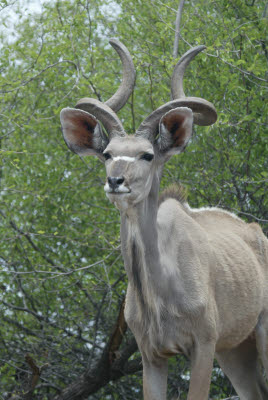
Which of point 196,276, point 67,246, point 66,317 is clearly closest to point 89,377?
point 66,317

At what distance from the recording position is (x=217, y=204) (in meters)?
6.37

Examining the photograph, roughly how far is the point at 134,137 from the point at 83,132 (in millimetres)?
345

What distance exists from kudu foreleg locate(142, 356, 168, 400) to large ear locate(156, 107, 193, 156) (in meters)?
1.23

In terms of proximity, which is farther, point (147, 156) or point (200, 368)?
point (200, 368)

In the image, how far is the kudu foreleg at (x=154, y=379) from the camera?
4387mm

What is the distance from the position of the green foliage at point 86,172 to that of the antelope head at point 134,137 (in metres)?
1.87

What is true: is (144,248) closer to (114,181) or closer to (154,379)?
(114,181)

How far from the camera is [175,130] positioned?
418 centimetres

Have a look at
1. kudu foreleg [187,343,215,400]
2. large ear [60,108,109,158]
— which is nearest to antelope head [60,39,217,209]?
large ear [60,108,109,158]

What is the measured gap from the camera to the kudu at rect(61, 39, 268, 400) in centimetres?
400

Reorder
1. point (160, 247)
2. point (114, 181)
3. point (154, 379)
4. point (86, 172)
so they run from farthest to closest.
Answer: point (86, 172)
point (154, 379)
point (160, 247)
point (114, 181)

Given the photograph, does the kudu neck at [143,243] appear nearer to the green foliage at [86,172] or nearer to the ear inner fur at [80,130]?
the ear inner fur at [80,130]

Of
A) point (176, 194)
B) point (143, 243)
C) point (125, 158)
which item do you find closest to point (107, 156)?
point (125, 158)

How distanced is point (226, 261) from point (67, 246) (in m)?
2.79
